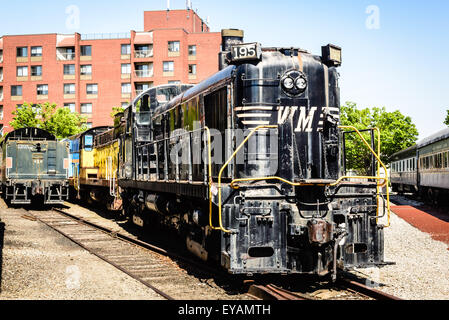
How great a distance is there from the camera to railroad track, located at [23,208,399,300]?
7.11m

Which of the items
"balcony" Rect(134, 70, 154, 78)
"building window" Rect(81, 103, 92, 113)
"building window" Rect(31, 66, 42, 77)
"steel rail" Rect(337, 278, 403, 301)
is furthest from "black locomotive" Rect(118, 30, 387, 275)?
"building window" Rect(31, 66, 42, 77)

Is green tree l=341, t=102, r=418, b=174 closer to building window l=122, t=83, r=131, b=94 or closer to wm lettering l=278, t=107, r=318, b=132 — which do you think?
building window l=122, t=83, r=131, b=94

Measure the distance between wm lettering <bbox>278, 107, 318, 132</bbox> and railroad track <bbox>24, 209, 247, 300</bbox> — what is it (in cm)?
292

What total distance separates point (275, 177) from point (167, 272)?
10.6 feet

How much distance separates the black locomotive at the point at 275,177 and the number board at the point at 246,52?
0.02 m

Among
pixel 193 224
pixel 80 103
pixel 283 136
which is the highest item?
pixel 80 103

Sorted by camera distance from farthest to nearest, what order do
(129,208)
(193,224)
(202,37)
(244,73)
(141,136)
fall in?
(202,37)
(129,208)
(141,136)
(193,224)
(244,73)

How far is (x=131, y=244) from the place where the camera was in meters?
12.7

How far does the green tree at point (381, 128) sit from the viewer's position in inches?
1914

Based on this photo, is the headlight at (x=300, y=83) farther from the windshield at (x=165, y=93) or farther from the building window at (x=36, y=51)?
the building window at (x=36, y=51)

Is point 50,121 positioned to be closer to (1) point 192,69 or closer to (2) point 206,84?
(1) point 192,69

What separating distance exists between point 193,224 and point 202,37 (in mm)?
46721
